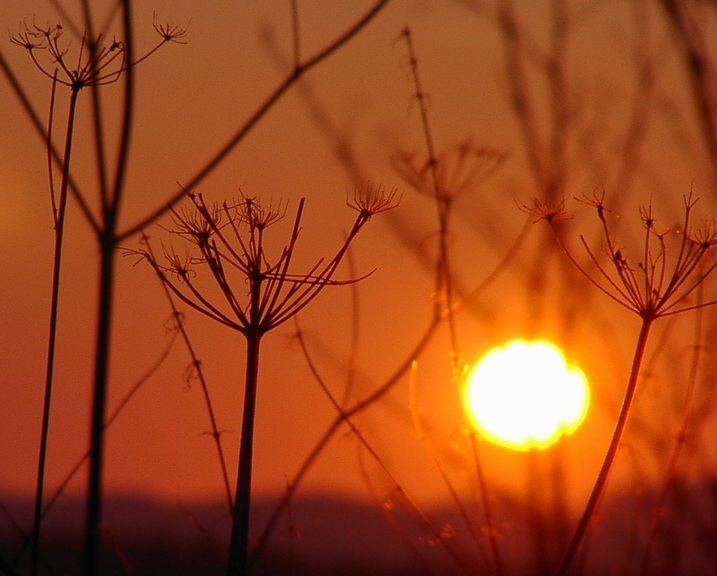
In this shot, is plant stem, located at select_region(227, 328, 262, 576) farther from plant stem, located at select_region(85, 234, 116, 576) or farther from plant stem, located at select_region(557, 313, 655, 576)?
plant stem, located at select_region(557, 313, 655, 576)

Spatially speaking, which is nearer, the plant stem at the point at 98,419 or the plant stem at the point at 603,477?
the plant stem at the point at 603,477

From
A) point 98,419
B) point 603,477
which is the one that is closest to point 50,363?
point 98,419

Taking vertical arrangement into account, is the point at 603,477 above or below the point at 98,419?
below

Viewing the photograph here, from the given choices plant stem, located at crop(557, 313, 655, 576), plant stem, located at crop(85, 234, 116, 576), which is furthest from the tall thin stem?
plant stem, located at crop(557, 313, 655, 576)

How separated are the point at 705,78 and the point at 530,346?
96cm

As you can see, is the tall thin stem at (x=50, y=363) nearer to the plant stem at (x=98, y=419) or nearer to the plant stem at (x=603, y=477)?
the plant stem at (x=98, y=419)

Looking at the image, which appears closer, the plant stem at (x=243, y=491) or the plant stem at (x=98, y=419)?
the plant stem at (x=243, y=491)

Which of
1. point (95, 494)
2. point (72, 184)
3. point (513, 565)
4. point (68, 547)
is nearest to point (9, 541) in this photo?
point (68, 547)

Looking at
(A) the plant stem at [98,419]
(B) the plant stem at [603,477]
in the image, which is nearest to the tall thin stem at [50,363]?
(A) the plant stem at [98,419]

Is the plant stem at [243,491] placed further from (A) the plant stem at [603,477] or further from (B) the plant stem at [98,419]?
(A) the plant stem at [603,477]

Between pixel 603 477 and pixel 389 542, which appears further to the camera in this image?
pixel 389 542

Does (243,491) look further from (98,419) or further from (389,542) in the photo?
(389,542)

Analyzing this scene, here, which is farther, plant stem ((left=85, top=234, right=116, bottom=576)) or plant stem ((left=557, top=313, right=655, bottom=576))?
plant stem ((left=85, top=234, right=116, bottom=576))

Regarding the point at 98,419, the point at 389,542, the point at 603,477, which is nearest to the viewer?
the point at 603,477
